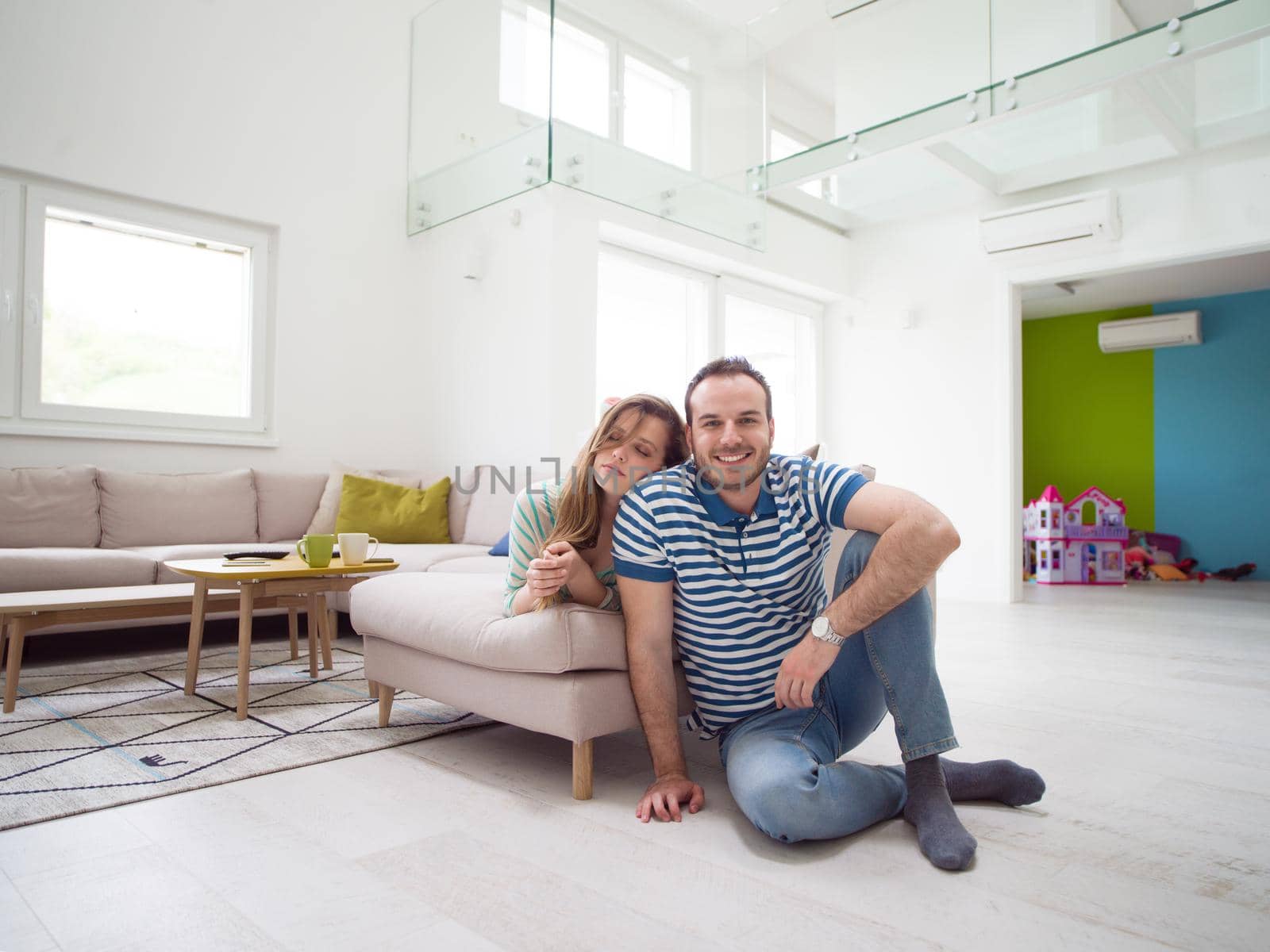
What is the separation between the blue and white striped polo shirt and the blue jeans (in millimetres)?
86

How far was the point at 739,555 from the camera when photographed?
1573mm

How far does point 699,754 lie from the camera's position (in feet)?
6.58

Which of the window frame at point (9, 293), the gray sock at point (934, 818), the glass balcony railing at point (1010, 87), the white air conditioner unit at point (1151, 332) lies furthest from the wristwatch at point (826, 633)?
the white air conditioner unit at point (1151, 332)

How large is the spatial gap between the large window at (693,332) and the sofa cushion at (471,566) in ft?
5.17

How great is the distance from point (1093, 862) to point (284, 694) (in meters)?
2.22

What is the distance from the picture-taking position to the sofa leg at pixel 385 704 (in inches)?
86.6

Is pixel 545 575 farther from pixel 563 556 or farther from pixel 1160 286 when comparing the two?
pixel 1160 286

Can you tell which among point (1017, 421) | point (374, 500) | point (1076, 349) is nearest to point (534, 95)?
point (374, 500)

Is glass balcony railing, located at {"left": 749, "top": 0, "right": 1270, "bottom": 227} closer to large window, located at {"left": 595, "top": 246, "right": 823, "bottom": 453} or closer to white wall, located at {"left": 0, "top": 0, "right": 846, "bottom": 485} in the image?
large window, located at {"left": 595, "top": 246, "right": 823, "bottom": 453}

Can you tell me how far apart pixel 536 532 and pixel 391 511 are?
8.32 feet

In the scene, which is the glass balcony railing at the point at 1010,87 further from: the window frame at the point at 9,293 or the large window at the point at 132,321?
the window frame at the point at 9,293

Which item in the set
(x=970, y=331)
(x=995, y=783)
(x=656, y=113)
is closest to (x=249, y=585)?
(x=995, y=783)

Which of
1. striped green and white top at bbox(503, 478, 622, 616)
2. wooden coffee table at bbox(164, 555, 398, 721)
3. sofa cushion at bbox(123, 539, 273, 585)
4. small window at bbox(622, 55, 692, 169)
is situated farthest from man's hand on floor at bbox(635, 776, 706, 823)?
small window at bbox(622, 55, 692, 169)

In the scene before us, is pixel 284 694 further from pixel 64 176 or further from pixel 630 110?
pixel 630 110
